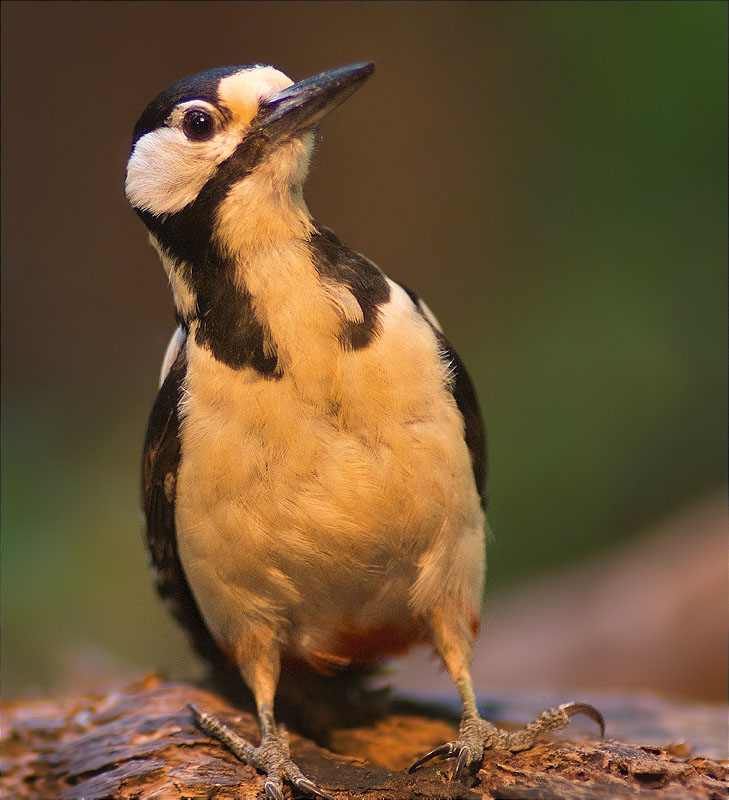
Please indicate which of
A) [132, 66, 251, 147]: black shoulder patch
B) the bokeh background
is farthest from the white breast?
the bokeh background

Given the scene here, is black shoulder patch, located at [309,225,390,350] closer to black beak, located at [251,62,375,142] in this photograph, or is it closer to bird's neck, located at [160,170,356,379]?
bird's neck, located at [160,170,356,379]

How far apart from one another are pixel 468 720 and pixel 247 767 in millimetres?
796

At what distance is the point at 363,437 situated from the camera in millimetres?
2947

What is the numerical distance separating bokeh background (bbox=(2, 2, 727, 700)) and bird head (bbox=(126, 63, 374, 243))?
165 inches

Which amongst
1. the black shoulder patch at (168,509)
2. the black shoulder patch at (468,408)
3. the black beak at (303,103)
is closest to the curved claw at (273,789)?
the black shoulder patch at (168,509)

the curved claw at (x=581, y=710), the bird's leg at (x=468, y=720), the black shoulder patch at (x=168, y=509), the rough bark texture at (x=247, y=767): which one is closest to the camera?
the rough bark texture at (x=247, y=767)

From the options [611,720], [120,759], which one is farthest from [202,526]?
[611,720]

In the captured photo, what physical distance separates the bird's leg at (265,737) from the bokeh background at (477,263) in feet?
11.2

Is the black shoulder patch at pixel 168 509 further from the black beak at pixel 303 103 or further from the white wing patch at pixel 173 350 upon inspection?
the black beak at pixel 303 103

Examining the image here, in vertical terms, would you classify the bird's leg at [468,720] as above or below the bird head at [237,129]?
below

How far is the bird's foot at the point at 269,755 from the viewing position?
3006mm

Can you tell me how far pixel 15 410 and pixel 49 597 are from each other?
303 cm

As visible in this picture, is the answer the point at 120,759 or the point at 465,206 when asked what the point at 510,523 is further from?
the point at 120,759

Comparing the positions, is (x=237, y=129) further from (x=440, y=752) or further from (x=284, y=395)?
(x=440, y=752)
